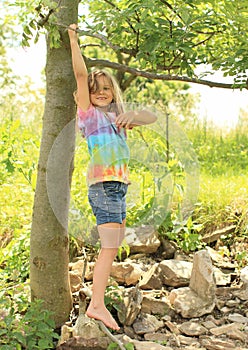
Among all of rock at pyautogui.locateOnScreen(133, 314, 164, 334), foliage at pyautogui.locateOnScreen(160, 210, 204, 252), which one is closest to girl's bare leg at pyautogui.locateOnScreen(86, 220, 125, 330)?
rock at pyautogui.locateOnScreen(133, 314, 164, 334)

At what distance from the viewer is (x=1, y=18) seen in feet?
10.0

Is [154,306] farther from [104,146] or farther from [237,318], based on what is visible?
[104,146]

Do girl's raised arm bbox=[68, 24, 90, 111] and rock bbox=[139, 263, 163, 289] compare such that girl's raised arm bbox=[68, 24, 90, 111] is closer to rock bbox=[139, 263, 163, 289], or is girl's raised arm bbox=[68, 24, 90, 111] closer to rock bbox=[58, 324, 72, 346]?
rock bbox=[58, 324, 72, 346]

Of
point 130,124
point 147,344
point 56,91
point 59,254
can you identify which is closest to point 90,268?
→ point 59,254

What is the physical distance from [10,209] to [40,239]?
59.5 inches

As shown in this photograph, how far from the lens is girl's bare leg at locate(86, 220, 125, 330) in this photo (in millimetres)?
2350

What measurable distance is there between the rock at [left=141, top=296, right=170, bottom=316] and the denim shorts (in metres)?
1.12

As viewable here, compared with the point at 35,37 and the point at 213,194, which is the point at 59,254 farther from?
the point at 213,194

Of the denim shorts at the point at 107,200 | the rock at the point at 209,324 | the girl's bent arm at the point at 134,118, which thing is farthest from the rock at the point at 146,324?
the girl's bent arm at the point at 134,118

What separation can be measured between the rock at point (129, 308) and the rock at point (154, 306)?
0.10 meters

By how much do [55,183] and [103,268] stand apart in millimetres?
665

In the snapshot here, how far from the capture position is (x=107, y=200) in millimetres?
2324

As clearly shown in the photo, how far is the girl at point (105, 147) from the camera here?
2318 mm

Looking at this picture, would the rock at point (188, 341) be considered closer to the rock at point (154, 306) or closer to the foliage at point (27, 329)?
the rock at point (154, 306)
